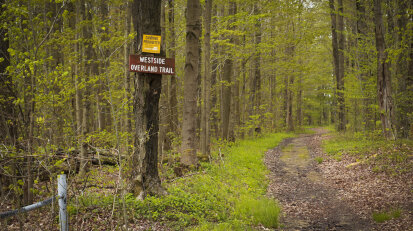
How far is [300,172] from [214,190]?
535cm

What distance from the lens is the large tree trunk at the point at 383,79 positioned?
1266cm

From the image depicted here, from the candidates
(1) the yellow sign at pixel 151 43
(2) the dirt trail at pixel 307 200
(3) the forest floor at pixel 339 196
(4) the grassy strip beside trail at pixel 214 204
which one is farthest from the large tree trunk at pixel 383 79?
(1) the yellow sign at pixel 151 43

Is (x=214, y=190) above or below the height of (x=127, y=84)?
below

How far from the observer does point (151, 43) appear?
6070mm

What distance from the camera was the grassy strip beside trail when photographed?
5.63 metres

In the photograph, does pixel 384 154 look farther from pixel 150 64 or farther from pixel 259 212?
pixel 150 64

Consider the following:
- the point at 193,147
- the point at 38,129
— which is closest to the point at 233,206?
the point at 193,147

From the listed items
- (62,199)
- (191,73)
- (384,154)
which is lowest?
(384,154)

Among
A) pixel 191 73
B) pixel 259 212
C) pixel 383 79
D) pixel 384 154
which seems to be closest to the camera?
pixel 259 212

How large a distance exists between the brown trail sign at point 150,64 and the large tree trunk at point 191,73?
9.34 feet

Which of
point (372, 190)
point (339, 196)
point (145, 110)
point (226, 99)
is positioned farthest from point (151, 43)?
point (226, 99)

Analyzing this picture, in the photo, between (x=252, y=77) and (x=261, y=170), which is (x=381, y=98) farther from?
(x=252, y=77)

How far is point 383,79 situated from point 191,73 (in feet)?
28.4

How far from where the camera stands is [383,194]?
7.90 m
